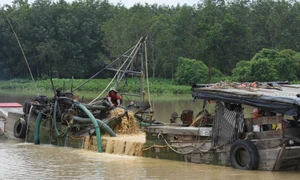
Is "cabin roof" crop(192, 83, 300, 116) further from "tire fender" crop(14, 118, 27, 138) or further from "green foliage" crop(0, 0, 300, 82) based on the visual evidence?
"green foliage" crop(0, 0, 300, 82)

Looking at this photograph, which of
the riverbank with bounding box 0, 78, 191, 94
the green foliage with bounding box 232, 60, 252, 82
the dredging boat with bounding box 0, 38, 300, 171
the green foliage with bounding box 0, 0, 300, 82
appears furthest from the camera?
the green foliage with bounding box 0, 0, 300, 82

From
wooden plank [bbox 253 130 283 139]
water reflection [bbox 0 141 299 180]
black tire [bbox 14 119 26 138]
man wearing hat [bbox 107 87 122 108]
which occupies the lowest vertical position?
water reflection [bbox 0 141 299 180]

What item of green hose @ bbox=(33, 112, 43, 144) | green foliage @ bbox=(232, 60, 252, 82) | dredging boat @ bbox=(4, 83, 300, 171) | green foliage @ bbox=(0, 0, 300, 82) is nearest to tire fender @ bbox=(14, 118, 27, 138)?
green hose @ bbox=(33, 112, 43, 144)

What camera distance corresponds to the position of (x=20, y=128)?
18.3 m

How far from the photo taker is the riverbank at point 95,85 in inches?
1807

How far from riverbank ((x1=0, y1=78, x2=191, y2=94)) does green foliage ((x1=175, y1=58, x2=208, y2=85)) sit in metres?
1.02

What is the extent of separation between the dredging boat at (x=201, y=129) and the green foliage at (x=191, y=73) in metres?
29.3

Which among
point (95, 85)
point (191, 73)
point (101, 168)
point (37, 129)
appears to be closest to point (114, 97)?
point (37, 129)

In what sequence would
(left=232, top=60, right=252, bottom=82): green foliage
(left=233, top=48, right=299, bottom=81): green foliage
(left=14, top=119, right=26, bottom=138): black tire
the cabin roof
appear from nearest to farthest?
the cabin roof
(left=14, top=119, right=26, bottom=138): black tire
(left=233, top=48, right=299, bottom=81): green foliage
(left=232, top=60, right=252, bottom=82): green foliage

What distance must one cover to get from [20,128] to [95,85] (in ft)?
107

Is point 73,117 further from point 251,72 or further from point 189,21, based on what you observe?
point 189,21

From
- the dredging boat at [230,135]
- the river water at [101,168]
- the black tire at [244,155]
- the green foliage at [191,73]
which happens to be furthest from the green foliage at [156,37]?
the black tire at [244,155]

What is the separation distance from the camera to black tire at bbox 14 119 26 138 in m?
18.1

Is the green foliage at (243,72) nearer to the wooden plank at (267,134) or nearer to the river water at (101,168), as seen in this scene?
the river water at (101,168)
